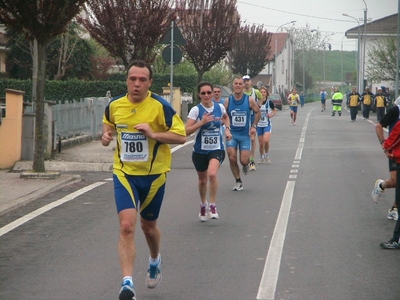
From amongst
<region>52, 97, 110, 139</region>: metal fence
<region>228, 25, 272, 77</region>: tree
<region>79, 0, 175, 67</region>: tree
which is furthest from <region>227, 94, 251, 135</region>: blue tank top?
<region>228, 25, 272, 77</region>: tree

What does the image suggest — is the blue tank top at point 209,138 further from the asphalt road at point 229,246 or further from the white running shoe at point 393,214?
the white running shoe at point 393,214

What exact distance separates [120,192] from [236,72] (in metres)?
66.4

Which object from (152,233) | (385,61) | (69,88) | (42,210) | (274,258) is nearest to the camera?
(152,233)

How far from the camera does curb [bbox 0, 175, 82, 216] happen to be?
11711 millimetres

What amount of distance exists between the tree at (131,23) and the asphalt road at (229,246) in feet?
41.2

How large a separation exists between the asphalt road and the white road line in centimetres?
1

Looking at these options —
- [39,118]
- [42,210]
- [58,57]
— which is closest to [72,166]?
[39,118]

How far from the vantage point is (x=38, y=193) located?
13180mm

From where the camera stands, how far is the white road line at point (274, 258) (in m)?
6.80

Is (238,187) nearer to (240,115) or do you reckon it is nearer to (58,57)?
(240,115)

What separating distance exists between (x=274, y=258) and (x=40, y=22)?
28.3 ft

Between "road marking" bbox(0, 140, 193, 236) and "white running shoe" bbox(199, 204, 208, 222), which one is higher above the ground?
"white running shoe" bbox(199, 204, 208, 222)

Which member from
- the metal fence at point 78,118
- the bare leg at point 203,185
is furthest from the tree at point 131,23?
the bare leg at point 203,185

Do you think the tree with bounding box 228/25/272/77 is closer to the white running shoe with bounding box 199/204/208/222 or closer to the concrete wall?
the concrete wall
